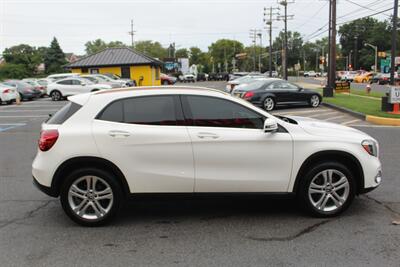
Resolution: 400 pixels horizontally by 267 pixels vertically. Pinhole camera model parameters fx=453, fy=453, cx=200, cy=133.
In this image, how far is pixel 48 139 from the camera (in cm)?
516

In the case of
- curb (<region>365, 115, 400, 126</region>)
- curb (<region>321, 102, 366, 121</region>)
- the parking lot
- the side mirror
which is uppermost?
the side mirror

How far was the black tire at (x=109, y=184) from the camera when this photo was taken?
16.9 ft

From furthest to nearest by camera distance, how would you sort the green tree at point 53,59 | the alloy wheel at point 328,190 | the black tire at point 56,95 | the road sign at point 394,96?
the green tree at point 53,59
the black tire at point 56,95
the road sign at point 394,96
the alloy wheel at point 328,190

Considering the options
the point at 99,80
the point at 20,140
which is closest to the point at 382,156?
the point at 20,140

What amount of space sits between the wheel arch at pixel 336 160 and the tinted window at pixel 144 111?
1540 mm

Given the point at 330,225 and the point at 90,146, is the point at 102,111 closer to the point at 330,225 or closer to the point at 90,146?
the point at 90,146

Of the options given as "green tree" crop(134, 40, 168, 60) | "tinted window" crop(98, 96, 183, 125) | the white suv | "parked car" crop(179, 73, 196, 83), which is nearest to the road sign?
the white suv

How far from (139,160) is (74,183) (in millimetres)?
793

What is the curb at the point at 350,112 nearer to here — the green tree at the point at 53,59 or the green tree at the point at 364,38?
the green tree at the point at 53,59

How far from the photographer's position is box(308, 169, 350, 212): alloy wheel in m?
5.36

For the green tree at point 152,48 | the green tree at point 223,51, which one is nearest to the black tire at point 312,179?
the green tree at point 152,48

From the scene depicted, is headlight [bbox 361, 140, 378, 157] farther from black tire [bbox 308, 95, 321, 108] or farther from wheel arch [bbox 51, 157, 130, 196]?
black tire [bbox 308, 95, 321, 108]

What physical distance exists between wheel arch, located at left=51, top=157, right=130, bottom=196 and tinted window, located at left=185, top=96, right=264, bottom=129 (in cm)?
108

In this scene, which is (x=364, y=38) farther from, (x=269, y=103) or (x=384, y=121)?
(x=384, y=121)
